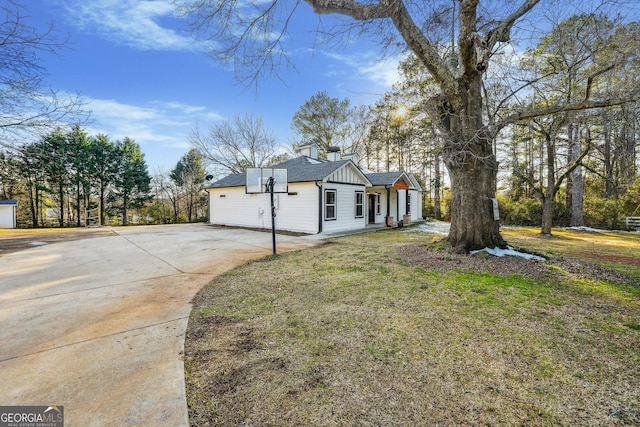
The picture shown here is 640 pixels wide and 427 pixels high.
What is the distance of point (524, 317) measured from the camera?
314cm

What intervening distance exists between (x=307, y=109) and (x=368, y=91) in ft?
58.8

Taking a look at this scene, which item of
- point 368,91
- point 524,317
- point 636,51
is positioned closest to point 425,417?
point 524,317

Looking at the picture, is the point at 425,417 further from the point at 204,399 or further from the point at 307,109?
the point at 307,109

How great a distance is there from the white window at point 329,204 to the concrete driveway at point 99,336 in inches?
252

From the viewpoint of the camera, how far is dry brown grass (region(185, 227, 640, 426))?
1.77 meters

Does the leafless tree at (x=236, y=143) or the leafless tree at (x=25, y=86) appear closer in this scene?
the leafless tree at (x=25, y=86)

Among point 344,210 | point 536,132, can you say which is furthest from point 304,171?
point 536,132

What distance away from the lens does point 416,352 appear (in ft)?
8.05

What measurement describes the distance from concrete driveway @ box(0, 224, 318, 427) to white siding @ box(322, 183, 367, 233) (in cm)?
654

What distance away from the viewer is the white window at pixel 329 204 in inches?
477

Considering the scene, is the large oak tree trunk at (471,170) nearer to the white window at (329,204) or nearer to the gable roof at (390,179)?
the white window at (329,204)

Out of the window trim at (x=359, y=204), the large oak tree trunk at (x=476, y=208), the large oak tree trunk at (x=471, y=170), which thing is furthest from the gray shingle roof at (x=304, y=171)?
the large oak tree trunk at (x=476, y=208)

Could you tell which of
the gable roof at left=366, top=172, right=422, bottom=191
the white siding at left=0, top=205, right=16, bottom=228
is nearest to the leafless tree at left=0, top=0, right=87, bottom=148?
the gable roof at left=366, top=172, right=422, bottom=191

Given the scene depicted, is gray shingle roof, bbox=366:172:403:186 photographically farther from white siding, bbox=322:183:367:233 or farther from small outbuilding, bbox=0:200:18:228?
small outbuilding, bbox=0:200:18:228
